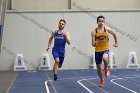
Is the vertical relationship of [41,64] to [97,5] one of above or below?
below

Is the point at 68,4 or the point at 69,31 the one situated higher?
the point at 68,4

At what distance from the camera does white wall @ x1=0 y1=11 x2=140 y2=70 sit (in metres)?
21.3

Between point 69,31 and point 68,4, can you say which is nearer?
point 69,31

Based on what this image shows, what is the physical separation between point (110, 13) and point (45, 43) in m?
3.97

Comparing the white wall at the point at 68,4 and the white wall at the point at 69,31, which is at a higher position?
the white wall at the point at 68,4

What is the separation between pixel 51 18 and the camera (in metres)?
21.4

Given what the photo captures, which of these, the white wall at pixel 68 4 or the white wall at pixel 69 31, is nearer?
the white wall at pixel 69 31

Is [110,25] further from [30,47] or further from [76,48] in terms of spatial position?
[30,47]

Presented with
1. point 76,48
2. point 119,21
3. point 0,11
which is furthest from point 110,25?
point 0,11

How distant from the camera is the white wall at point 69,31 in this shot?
839 inches

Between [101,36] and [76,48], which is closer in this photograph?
[101,36]

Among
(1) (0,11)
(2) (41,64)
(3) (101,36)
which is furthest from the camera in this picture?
(2) (41,64)

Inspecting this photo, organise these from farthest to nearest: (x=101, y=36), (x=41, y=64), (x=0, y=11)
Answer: (x=41, y=64) < (x=0, y=11) < (x=101, y=36)

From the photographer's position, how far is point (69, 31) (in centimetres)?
2147
